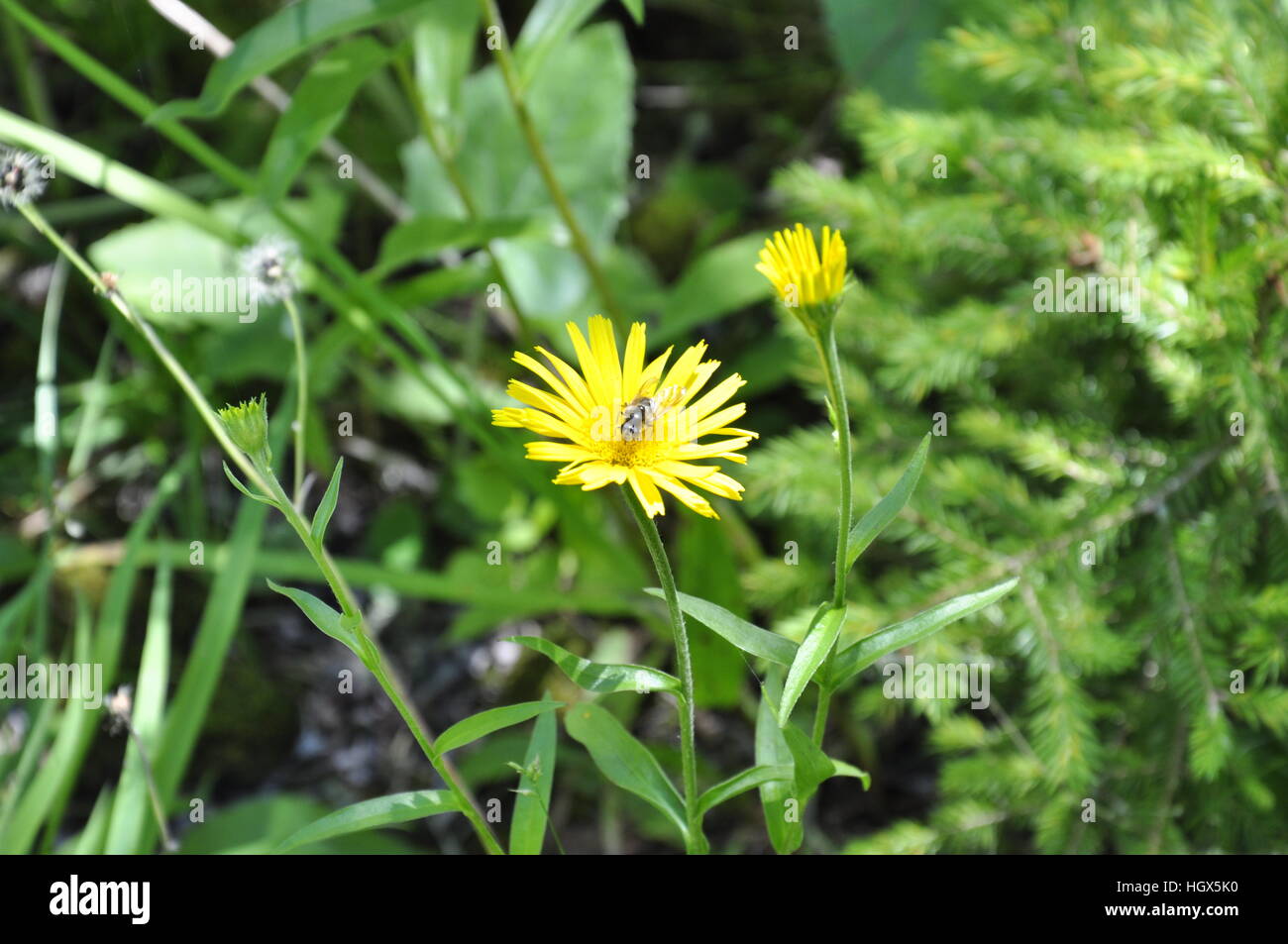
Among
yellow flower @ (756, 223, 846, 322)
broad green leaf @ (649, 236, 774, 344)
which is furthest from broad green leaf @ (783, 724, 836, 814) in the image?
broad green leaf @ (649, 236, 774, 344)

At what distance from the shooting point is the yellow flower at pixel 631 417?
565mm

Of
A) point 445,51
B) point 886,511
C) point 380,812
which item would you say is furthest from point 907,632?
point 445,51

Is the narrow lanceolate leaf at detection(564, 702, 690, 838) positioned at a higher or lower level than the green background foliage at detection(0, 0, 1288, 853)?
lower

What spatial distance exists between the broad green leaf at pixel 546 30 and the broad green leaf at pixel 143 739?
2.15 feet

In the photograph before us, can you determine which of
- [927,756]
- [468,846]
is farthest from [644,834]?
[927,756]

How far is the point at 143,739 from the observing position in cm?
102

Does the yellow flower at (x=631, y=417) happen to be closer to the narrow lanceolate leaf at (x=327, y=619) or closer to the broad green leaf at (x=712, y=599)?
the narrow lanceolate leaf at (x=327, y=619)

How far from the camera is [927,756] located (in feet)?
4.50

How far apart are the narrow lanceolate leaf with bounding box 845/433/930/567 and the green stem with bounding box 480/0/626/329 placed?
661 mm

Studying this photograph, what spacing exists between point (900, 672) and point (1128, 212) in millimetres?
499

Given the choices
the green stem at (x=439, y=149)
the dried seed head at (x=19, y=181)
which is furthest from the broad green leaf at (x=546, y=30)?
the dried seed head at (x=19, y=181)

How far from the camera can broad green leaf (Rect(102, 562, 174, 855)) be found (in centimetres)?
93

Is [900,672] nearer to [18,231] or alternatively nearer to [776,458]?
[776,458]

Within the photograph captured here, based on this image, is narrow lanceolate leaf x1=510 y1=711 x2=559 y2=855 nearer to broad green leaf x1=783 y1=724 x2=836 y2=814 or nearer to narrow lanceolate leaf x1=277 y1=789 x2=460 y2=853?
narrow lanceolate leaf x1=277 y1=789 x2=460 y2=853
